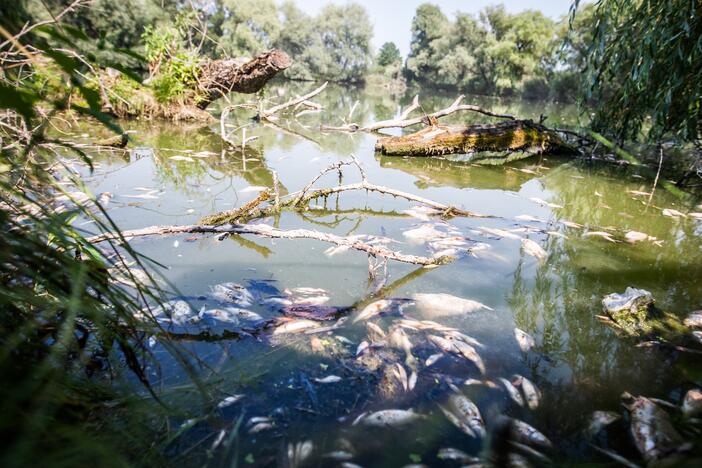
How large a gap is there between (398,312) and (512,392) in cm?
66

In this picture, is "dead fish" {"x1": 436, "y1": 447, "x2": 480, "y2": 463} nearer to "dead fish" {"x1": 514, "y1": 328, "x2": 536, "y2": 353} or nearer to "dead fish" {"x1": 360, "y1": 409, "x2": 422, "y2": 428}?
"dead fish" {"x1": 360, "y1": 409, "x2": 422, "y2": 428}

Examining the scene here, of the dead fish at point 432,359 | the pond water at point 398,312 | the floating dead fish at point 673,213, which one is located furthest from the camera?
the floating dead fish at point 673,213

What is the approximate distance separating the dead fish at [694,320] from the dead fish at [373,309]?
5.14 ft

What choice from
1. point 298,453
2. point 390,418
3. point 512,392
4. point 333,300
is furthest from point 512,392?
point 333,300

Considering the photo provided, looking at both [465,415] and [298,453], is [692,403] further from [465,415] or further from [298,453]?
[298,453]

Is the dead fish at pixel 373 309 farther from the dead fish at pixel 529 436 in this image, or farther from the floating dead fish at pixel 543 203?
the floating dead fish at pixel 543 203

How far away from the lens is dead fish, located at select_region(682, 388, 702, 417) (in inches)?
50.9

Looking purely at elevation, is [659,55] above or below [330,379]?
above

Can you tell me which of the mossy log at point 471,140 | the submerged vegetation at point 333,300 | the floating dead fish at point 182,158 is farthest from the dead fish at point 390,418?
the mossy log at point 471,140

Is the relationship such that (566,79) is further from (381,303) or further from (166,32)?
(381,303)

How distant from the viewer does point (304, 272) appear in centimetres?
225

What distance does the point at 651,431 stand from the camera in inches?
46.3

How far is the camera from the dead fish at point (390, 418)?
123cm

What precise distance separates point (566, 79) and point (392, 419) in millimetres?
35096
